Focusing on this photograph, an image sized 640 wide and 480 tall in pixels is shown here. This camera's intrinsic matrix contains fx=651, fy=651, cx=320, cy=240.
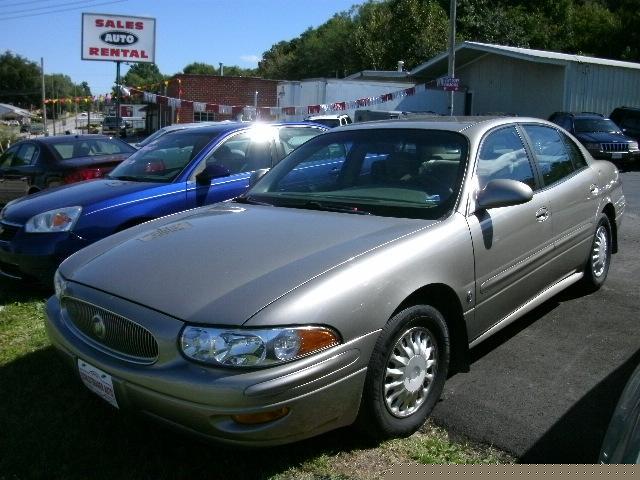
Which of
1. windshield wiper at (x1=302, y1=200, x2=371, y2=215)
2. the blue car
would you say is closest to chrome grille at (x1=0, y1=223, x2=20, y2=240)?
the blue car

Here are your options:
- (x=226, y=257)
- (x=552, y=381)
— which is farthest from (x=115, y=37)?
(x=552, y=381)

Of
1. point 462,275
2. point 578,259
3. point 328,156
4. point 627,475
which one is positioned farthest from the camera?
point 578,259

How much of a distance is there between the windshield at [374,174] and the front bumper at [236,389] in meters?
1.12

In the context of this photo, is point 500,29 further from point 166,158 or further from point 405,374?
point 405,374

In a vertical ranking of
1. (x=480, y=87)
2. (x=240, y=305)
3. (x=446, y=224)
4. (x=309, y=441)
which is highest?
(x=480, y=87)

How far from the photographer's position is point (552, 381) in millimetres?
3787

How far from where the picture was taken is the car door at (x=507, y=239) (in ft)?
12.0

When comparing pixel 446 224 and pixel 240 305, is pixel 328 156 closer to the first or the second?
pixel 446 224

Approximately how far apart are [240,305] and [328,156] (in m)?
2.05

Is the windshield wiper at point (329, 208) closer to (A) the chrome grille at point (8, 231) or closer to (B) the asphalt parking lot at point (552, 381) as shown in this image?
(B) the asphalt parking lot at point (552, 381)

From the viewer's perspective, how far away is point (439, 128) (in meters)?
4.14

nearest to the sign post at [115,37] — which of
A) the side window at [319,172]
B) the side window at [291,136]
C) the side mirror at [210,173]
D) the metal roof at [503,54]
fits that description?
the metal roof at [503,54]

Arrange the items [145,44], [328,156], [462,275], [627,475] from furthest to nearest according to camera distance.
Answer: [145,44]
[328,156]
[462,275]
[627,475]

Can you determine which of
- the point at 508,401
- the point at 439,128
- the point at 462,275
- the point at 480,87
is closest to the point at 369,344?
the point at 462,275
